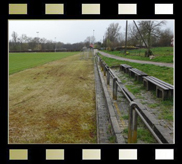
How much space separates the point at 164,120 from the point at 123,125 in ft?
2.55

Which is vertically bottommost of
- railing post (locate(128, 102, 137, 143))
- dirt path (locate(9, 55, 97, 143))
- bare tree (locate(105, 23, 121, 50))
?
dirt path (locate(9, 55, 97, 143))

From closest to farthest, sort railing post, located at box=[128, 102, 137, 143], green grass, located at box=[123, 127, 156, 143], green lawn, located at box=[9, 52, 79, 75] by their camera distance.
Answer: railing post, located at box=[128, 102, 137, 143] < green grass, located at box=[123, 127, 156, 143] < green lawn, located at box=[9, 52, 79, 75]

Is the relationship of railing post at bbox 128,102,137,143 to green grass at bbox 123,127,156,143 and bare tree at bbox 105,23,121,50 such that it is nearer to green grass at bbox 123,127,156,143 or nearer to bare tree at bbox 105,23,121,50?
green grass at bbox 123,127,156,143

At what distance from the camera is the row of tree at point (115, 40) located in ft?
69.2

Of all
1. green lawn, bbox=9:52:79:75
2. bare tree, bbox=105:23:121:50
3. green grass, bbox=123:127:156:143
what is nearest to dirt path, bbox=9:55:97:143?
green grass, bbox=123:127:156:143

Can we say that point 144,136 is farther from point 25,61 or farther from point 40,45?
point 40,45

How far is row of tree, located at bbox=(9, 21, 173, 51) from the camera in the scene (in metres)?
21.1

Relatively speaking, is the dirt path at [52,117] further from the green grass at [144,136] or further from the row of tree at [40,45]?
the row of tree at [40,45]

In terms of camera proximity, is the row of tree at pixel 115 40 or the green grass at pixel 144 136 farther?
the row of tree at pixel 115 40

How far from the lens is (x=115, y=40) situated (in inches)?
1949

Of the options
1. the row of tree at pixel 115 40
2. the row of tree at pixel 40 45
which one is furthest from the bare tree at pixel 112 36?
the row of tree at pixel 40 45

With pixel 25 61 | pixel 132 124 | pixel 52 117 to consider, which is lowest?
pixel 52 117

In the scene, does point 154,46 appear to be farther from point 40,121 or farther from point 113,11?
point 113,11

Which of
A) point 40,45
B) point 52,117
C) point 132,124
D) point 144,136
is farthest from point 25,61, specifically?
point 40,45
